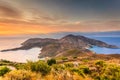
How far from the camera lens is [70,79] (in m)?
16.8

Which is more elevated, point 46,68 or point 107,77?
point 46,68

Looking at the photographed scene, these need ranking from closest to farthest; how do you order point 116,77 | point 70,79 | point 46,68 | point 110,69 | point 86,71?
point 70,79
point 46,68
point 116,77
point 110,69
point 86,71

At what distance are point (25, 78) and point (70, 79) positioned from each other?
11.5 feet

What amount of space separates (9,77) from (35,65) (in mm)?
6668

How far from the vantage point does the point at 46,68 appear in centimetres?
2328

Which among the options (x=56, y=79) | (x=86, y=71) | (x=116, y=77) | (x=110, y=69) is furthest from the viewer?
(x=86, y=71)

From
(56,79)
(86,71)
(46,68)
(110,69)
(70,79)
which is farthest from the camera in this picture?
(86,71)

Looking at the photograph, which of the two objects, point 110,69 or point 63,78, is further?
point 110,69

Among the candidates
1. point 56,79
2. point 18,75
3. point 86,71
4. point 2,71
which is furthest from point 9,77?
point 86,71

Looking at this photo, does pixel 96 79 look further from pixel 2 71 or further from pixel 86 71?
pixel 2 71

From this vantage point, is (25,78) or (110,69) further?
(110,69)

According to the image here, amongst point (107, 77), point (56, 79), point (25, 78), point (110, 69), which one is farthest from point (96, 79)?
point (25, 78)

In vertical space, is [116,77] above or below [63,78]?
below

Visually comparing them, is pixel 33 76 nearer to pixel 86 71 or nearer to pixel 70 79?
pixel 70 79
